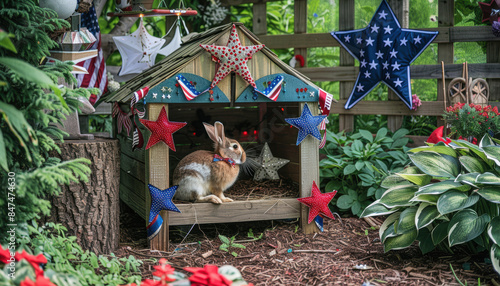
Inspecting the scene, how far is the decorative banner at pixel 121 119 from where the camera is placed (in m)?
4.12

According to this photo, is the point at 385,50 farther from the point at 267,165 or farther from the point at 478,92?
the point at 267,165

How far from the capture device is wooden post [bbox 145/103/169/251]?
355cm

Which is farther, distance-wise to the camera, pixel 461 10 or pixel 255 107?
pixel 461 10

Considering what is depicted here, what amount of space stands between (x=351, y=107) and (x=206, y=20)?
221 cm

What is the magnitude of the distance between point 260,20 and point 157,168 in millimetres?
3134

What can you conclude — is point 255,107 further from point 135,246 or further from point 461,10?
point 461,10

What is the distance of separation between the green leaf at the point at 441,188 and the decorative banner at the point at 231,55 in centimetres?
150

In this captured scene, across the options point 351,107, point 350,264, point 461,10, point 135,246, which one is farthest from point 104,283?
point 461,10

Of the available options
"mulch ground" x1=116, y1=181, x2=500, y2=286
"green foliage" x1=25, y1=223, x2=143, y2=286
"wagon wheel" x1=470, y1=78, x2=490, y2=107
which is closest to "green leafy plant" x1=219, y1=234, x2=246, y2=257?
"mulch ground" x1=116, y1=181, x2=500, y2=286

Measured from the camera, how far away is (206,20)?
6.32 meters

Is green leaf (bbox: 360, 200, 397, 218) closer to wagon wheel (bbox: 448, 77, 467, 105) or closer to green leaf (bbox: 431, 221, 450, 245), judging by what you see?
green leaf (bbox: 431, 221, 450, 245)

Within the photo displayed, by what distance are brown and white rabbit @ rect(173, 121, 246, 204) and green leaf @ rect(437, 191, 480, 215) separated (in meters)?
1.56

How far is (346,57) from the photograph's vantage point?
5652mm

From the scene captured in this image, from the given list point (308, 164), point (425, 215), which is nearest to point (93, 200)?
point (308, 164)
